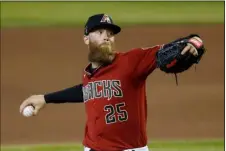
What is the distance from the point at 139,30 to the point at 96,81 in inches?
306

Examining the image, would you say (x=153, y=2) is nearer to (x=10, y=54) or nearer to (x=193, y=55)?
(x=10, y=54)

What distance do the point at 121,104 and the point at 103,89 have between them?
0.51ft

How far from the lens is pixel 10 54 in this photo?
416 inches

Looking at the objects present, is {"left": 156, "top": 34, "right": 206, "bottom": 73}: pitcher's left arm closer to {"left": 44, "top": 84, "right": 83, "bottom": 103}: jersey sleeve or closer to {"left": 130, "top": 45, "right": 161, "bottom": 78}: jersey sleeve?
{"left": 130, "top": 45, "right": 161, "bottom": 78}: jersey sleeve

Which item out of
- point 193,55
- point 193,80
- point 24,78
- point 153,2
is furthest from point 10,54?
point 193,55

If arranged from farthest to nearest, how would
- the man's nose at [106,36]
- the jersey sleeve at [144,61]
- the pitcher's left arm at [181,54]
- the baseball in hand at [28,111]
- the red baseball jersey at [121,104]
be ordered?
the baseball in hand at [28,111]
the man's nose at [106,36]
the red baseball jersey at [121,104]
the jersey sleeve at [144,61]
the pitcher's left arm at [181,54]

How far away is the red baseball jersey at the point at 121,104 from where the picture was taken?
3598 millimetres

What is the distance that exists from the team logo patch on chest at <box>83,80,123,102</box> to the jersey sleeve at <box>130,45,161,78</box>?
15 centimetres

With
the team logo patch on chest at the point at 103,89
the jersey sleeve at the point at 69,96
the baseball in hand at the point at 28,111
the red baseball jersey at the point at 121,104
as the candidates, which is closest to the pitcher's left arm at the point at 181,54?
the red baseball jersey at the point at 121,104

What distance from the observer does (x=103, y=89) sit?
145 inches

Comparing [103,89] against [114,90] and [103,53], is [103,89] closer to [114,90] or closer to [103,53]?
[114,90]

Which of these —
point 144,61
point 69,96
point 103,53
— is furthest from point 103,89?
point 69,96

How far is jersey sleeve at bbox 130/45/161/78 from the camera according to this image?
3.50 meters

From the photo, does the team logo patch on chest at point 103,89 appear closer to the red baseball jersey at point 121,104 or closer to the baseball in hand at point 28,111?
the red baseball jersey at point 121,104
